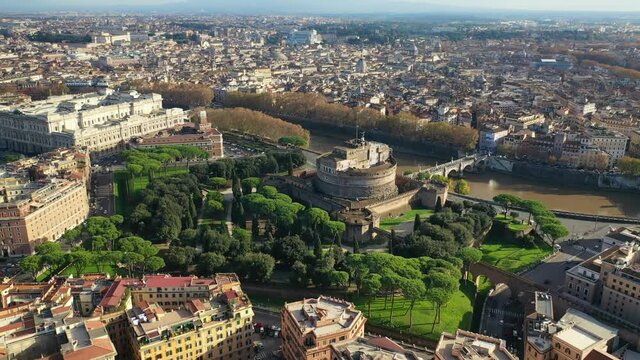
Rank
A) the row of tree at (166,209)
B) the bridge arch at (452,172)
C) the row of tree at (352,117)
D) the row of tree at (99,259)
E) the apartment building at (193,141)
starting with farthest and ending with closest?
the row of tree at (352,117) < the apartment building at (193,141) < the bridge arch at (452,172) < the row of tree at (166,209) < the row of tree at (99,259)

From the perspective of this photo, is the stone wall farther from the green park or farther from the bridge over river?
the bridge over river

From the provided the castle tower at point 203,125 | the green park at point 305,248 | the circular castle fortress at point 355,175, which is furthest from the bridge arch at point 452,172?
the castle tower at point 203,125

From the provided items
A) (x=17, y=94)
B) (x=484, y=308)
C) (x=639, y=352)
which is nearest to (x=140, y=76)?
(x=17, y=94)

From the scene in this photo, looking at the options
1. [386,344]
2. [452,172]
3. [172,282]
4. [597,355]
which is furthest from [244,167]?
[597,355]

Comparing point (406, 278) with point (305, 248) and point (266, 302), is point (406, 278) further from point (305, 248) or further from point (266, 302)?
point (266, 302)

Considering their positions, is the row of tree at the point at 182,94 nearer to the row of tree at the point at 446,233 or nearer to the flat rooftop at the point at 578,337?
the row of tree at the point at 446,233

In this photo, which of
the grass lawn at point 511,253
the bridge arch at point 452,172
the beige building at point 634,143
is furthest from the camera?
the beige building at point 634,143

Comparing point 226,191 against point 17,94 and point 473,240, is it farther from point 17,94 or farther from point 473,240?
point 17,94

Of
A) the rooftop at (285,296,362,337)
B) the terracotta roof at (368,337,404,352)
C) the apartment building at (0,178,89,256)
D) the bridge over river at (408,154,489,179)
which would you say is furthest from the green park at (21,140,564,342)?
the bridge over river at (408,154,489,179)

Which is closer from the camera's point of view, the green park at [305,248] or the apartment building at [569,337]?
the apartment building at [569,337]
